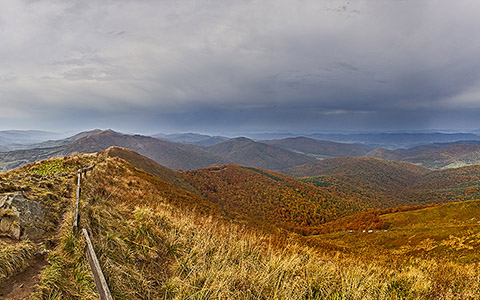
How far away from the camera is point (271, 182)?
169250mm

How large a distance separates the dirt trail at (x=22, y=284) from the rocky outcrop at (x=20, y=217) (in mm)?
1558

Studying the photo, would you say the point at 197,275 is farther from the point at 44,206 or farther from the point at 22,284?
the point at 44,206

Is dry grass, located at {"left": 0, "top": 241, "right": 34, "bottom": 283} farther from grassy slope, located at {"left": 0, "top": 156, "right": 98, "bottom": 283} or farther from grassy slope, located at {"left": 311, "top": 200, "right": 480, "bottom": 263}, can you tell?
grassy slope, located at {"left": 311, "top": 200, "right": 480, "bottom": 263}

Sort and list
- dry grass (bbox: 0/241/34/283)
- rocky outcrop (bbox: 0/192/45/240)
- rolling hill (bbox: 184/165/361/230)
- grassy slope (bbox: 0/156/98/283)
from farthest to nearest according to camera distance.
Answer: rolling hill (bbox: 184/165/361/230)
rocky outcrop (bbox: 0/192/45/240)
grassy slope (bbox: 0/156/98/283)
dry grass (bbox: 0/241/34/283)

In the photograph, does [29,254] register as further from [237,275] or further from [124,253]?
[237,275]

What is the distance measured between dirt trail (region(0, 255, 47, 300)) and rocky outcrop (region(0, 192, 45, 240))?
156cm

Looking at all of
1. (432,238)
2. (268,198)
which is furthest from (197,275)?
(268,198)

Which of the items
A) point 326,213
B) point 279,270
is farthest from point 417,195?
point 279,270

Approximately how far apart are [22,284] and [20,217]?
2895 millimetres

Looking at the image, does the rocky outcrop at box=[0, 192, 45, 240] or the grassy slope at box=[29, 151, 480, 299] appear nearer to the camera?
the grassy slope at box=[29, 151, 480, 299]

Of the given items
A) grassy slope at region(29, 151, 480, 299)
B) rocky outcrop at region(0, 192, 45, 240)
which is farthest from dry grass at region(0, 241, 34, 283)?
rocky outcrop at region(0, 192, 45, 240)

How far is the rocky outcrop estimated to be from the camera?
5.23m

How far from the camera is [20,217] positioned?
18.6 feet

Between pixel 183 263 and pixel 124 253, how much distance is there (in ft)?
5.49
